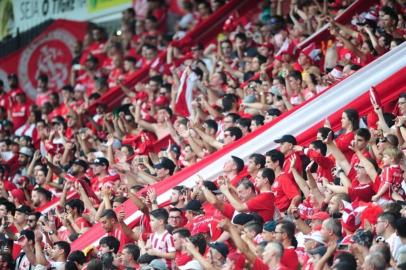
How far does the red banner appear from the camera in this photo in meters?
19.1

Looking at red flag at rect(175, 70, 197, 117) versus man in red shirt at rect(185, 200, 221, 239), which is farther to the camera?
red flag at rect(175, 70, 197, 117)

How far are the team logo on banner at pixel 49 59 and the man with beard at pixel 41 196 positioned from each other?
5447 mm

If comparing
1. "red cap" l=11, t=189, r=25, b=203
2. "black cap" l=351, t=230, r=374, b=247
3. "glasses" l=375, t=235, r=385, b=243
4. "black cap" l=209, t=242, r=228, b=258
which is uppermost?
"red cap" l=11, t=189, r=25, b=203

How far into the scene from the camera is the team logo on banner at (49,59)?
19109 mm

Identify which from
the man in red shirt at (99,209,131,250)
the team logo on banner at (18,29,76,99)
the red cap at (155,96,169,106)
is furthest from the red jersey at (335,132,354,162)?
the team logo on banner at (18,29,76,99)

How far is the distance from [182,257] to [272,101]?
3426 mm

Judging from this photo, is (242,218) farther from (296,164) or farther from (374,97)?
(374,97)

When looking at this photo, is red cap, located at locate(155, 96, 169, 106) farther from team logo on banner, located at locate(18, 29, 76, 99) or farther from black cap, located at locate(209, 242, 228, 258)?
black cap, located at locate(209, 242, 228, 258)

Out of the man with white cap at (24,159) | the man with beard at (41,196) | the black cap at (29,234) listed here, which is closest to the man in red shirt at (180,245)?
the black cap at (29,234)

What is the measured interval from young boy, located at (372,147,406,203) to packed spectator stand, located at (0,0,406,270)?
0.5 inches

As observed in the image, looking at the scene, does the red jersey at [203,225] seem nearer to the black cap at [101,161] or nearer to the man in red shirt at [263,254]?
the man in red shirt at [263,254]

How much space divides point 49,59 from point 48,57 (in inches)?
1.5

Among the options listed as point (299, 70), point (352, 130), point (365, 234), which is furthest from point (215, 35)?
point (365, 234)

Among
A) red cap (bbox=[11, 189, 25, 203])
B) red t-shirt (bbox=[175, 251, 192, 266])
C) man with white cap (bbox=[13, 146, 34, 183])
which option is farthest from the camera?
man with white cap (bbox=[13, 146, 34, 183])
